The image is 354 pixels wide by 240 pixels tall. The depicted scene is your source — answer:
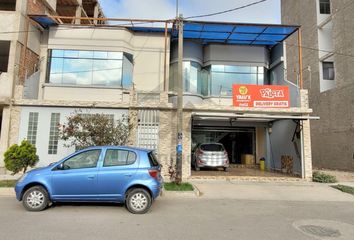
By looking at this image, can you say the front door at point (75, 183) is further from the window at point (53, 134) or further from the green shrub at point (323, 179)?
the green shrub at point (323, 179)

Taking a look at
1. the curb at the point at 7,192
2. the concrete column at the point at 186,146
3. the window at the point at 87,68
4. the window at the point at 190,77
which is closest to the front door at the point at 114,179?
the curb at the point at 7,192

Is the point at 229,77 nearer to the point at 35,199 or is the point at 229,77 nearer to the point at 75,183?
the point at 75,183

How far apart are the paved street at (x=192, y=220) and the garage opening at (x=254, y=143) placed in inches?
220

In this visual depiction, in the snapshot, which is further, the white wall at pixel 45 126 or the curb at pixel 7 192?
the white wall at pixel 45 126

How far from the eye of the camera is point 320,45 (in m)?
24.2

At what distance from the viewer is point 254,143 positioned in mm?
20000

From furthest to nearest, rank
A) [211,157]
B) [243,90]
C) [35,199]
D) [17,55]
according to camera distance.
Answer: [211,157], [17,55], [243,90], [35,199]

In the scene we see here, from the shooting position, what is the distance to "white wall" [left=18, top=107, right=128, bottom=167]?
1377 centimetres

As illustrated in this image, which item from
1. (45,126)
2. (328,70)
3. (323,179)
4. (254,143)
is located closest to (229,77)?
(254,143)

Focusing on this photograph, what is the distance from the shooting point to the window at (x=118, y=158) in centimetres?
756

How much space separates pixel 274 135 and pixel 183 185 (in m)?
8.90

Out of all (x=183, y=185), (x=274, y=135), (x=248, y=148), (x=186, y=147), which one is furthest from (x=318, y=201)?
(x=248, y=148)

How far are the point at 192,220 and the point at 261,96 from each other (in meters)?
9.12

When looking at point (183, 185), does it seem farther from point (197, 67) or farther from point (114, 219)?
point (197, 67)
